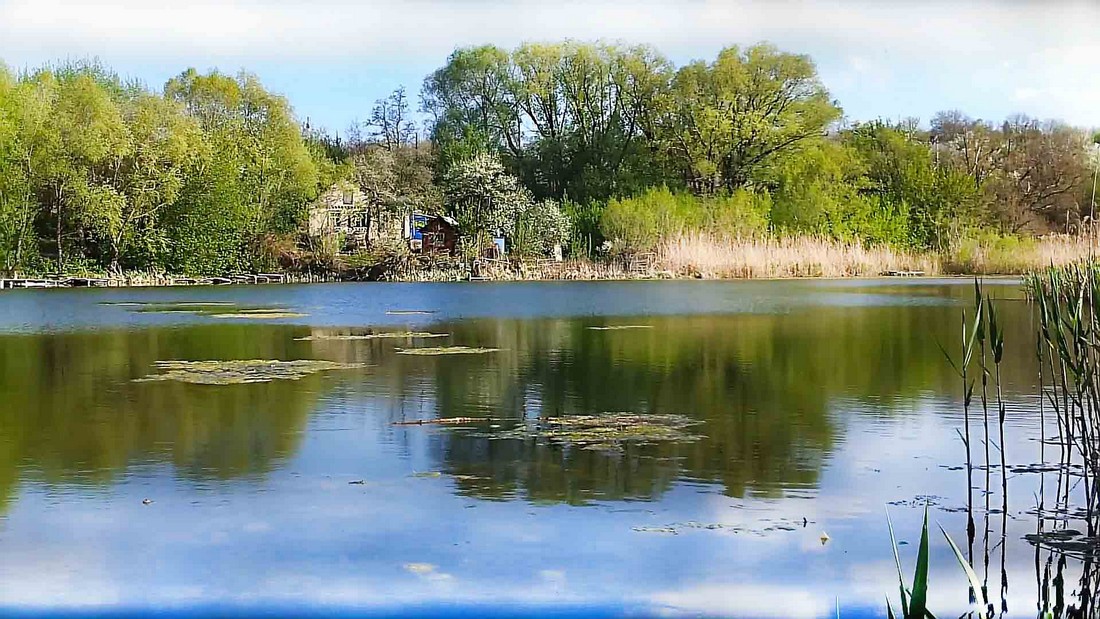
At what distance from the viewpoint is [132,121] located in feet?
37.8

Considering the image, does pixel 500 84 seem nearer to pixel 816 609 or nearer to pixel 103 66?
pixel 103 66

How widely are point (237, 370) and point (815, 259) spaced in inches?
337

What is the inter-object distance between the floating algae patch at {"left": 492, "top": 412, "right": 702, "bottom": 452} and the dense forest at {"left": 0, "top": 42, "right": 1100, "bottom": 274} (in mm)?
8660

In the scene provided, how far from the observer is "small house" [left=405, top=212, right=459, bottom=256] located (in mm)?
12664

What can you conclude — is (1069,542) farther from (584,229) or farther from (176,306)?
(584,229)

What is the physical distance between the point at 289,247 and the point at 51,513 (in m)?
10.3

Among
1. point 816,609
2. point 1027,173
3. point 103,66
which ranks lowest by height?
point 816,609

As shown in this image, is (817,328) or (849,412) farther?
(817,328)

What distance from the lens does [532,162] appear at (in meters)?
16.0

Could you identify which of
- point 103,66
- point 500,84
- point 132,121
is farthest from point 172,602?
point 500,84

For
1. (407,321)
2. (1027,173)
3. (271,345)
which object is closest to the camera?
(271,345)

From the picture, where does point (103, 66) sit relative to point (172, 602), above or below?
above

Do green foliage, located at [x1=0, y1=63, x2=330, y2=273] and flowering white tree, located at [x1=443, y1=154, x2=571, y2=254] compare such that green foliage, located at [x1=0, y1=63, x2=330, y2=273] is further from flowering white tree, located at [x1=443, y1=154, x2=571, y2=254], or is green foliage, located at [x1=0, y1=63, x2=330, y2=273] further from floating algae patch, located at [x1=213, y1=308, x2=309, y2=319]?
floating algae patch, located at [x1=213, y1=308, x2=309, y2=319]

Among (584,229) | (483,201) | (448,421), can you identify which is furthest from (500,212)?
(448,421)
